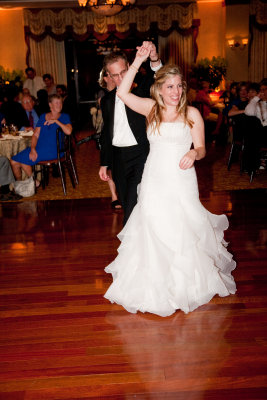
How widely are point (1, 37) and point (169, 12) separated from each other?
4750mm

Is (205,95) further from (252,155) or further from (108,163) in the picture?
(108,163)

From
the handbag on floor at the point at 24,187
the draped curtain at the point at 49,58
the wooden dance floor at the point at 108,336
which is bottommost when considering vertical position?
the wooden dance floor at the point at 108,336

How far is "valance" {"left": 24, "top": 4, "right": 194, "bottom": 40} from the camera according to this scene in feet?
38.0

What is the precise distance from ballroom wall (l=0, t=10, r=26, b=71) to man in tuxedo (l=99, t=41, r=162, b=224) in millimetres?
9999

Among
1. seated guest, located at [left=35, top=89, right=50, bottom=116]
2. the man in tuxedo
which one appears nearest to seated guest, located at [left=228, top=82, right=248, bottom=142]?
the man in tuxedo

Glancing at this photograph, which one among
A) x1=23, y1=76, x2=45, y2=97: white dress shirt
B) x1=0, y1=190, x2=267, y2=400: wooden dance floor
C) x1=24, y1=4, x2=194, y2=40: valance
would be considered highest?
x1=24, y1=4, x2=194, y2=40: valance

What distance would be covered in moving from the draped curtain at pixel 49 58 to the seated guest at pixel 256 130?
801 cm

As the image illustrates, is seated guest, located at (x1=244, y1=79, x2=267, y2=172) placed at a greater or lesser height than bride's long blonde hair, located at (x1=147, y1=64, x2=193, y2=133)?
lesser

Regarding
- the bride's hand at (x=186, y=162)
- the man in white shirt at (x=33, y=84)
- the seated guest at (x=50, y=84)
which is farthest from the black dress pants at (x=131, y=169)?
the man in white shirt at (x=33, y=84)

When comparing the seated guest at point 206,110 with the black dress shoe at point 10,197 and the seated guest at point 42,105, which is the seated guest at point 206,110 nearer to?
the seated guest at point 42,105

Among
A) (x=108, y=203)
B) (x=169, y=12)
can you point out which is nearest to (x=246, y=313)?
(x=108, y=203)

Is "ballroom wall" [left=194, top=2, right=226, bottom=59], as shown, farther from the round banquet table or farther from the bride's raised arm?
the bride's raised arm

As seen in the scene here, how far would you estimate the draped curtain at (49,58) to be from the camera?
12.2m

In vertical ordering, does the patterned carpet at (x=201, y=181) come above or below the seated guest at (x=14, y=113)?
below
